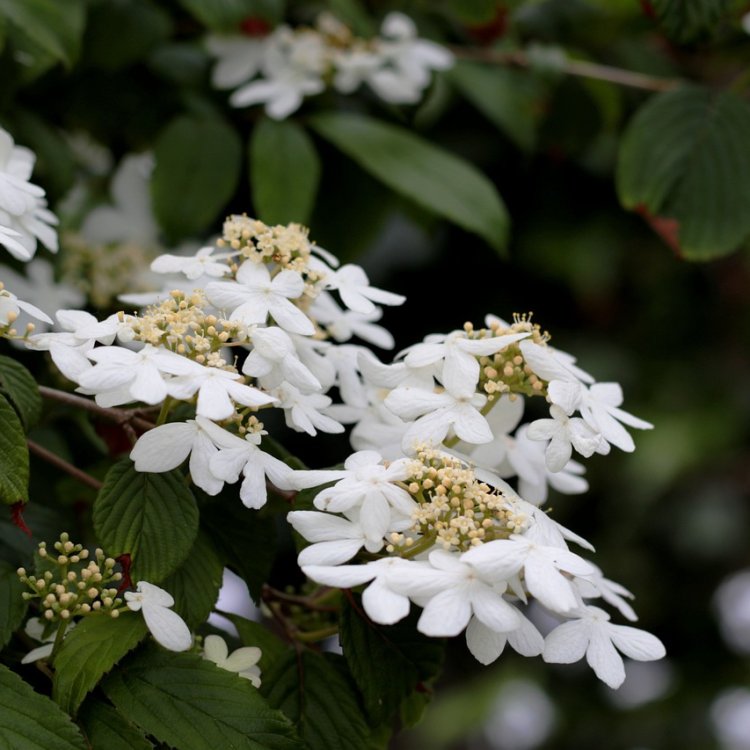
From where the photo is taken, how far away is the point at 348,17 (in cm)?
107

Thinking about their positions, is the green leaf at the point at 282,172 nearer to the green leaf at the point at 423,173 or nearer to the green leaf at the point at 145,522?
the green leaf at the point at 423,173

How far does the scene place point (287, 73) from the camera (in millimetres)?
1071

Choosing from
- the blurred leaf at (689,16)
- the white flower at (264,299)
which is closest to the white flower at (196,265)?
the white flower at (264,299)

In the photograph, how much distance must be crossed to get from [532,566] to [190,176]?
0.63 metres

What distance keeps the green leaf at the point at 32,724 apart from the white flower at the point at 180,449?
0.13 meters

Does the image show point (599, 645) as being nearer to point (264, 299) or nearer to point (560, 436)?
point (560, 436)

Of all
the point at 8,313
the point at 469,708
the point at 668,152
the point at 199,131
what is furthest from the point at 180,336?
the point at 469,708

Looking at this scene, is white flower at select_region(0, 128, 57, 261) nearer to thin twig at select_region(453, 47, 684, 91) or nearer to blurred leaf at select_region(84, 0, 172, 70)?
blurred leaf at select_region(84, 0, 172, 70)

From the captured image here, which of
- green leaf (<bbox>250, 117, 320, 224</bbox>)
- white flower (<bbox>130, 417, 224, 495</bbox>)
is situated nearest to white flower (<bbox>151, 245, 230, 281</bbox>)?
white flower (<bbox>130, 417, 224, 495</bbox>)

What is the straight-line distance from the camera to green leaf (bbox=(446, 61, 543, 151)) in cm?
118

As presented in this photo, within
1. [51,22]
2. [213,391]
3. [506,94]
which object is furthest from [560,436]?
[506,94]

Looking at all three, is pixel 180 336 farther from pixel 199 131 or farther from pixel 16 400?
pixel 199 131

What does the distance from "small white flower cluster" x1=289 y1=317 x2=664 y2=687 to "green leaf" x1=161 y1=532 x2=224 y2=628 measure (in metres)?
0.08

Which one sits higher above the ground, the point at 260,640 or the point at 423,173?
the point at 423,173
